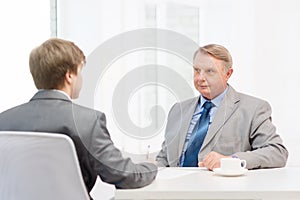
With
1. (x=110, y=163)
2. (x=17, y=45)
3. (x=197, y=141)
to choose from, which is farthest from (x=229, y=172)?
(x=17, y=45)

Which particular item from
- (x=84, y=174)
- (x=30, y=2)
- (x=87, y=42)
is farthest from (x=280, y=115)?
(x=84, y=174)

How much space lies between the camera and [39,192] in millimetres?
1273

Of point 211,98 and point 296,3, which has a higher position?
point 296,3

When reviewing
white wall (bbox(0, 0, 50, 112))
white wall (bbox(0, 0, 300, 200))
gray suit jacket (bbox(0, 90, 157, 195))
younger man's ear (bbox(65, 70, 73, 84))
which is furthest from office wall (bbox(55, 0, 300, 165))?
gray suit jacket (bbox(0, 90, 157, 195))

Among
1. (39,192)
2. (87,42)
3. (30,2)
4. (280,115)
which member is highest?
(30,2)

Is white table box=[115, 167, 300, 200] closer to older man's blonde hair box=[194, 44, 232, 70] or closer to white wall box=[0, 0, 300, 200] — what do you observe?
older man's blonde hair box=[194, 44, 232, 70]

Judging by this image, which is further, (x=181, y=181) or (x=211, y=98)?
(x=211, y=98)

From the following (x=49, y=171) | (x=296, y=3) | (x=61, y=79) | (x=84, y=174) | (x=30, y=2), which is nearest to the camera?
(x=49, y=171)

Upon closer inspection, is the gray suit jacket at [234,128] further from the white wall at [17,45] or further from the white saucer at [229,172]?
the white wall at [17,45]

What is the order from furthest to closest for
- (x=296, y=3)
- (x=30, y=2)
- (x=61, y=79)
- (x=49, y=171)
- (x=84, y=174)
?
(x=30, y=2), (x=296, y=3), (x=61, y=79), (x=84, y=174), (x=49, y=171)

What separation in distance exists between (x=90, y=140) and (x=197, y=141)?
38.5 inches

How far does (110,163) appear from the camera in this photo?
1.32 metres

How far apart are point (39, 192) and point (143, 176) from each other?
293mm

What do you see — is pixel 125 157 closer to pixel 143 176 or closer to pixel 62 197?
pixel 143 176
